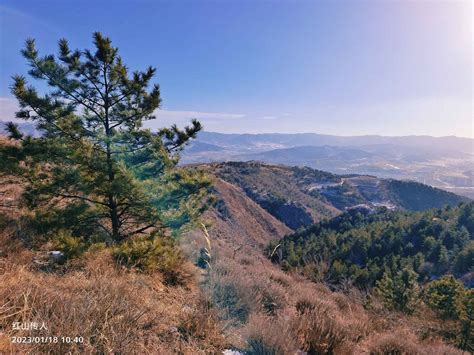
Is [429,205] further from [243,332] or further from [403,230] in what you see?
[243,332]

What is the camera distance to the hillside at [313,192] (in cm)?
8481

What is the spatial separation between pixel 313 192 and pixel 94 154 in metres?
107

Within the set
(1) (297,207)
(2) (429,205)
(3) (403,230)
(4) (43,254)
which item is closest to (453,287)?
(4) (43,254)

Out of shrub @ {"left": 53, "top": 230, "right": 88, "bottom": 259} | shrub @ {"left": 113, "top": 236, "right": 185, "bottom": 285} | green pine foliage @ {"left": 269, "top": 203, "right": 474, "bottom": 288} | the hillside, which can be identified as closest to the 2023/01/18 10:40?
shrub @ {"left": 113, "top": 236, "right": 185, "bottom": 285}

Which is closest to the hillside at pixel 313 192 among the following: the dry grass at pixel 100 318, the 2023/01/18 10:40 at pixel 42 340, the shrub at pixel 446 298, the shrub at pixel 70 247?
the shrub at pixel 446 298

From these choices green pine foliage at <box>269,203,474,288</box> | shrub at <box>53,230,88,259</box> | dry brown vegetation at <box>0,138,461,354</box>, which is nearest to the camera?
dry brown vegetation at <box>0,138,461,354</box>

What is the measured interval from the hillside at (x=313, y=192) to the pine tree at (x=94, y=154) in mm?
75650

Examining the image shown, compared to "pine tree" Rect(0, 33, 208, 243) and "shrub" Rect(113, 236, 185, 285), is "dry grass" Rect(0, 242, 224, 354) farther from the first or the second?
"pine tree" Rect(0, 33, 208, 243)

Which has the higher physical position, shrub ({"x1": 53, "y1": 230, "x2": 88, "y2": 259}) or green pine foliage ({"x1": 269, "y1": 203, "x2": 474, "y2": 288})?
shrub ({"x1": 53, "y1": 230, "x2": 88, "y2": 259})

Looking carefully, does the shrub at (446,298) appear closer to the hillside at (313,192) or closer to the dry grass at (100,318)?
the dry grass at (100,318)

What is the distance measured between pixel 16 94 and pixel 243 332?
19.4 ft

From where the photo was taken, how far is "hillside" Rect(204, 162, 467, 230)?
278ft

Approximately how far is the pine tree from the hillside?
7565cm

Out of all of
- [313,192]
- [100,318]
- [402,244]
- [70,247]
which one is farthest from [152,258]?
[313,192]
